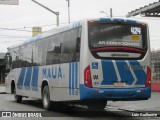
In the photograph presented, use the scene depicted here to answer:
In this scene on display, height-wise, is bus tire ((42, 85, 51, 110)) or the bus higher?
the bus

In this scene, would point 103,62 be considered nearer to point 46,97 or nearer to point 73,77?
point 73,77

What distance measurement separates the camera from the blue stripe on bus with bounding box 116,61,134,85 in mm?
14973

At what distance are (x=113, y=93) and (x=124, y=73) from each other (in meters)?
0.78

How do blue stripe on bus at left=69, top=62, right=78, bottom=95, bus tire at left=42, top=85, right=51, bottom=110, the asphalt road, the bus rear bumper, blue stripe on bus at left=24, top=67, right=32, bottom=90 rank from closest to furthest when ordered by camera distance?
1. the bus rear bumper
2. blue stripe on bus at left=69, top=62, right=78, bottom=95
3. the asphalt road
4. bus tire at left=42, top=85, right=51, bottom=110
5. blue stripe on bus at left=24, top=67, right=32, bottom=90

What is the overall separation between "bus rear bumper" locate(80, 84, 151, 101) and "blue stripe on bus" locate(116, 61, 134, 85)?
30cm

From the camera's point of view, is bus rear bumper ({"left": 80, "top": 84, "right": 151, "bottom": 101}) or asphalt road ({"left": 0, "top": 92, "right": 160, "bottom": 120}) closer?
bus rear bumper ({"left": 80, "top": 84, "right": 151, "bottom": 101})

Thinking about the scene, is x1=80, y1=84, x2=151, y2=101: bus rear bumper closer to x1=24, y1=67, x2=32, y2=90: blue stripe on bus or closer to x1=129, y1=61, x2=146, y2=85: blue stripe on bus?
x1=129, y1=61, x2=146, y2=85: blue stripe on bus

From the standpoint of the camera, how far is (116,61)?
14938mm

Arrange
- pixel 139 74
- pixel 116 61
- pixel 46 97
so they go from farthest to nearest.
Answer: pixel 46 97, pixel 139 74, pixel 116 61

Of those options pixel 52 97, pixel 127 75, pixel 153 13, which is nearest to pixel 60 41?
pixel 52 97

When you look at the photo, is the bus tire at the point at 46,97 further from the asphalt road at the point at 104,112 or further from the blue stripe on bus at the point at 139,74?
the blue stripe on bus at the point at 139,74

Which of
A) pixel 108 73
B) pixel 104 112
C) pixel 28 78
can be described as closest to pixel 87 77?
pixel 108 73

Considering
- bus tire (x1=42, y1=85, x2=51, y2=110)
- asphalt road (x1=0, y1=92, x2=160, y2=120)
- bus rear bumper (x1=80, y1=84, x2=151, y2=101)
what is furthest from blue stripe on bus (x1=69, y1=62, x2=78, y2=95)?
bus tire (x1=42, y1=85, x2=51, y2=110)

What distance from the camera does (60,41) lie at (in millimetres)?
17094
